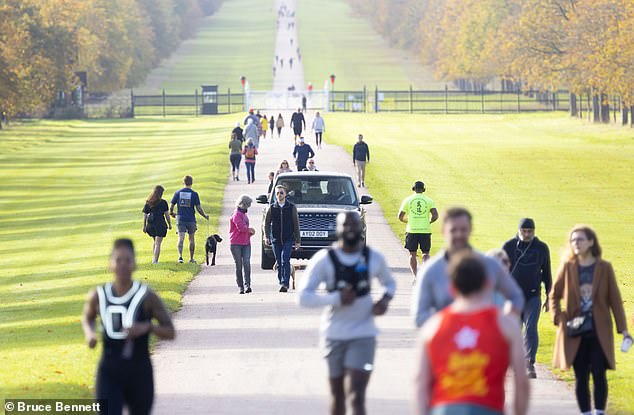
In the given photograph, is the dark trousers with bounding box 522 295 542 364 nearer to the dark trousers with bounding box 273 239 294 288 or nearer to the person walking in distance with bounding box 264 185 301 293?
the person walking in distance with bounding box 264 185 301 293

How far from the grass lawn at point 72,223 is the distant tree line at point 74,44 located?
12.0ft

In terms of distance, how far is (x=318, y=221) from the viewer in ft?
80.5

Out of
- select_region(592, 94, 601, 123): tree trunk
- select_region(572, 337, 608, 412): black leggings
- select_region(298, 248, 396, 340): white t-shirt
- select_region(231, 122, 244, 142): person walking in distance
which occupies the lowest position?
select_region(572, 337, 608, 412): black leggings

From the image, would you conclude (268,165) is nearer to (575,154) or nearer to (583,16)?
(575,154)

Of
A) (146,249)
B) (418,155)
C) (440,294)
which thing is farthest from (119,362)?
(418,155)

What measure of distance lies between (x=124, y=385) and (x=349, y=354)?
1728 mm

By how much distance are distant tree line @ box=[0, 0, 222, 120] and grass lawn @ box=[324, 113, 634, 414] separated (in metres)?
16.3

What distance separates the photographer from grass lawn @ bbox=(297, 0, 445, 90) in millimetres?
137375

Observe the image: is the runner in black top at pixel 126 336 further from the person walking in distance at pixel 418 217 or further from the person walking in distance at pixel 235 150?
the person walking in distance at pixel 235 150

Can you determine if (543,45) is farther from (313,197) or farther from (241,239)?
(241,239)

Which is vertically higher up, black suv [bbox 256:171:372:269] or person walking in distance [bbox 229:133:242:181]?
person walking in distance [bbox 229:133:242:181]

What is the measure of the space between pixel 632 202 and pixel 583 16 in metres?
34.2

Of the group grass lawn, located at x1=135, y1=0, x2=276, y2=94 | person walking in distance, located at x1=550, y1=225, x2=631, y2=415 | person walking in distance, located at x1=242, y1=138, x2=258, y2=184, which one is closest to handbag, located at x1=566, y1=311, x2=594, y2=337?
person walking in distance, located at x1=550, y1=225, x2=631, y2=415

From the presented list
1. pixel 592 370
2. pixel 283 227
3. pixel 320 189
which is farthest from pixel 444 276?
pixel 320 189
